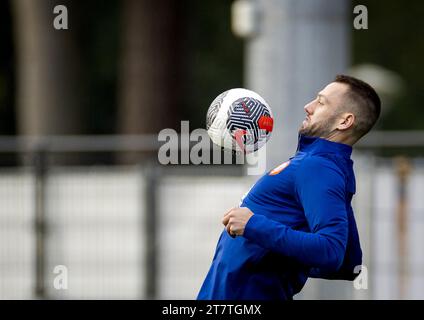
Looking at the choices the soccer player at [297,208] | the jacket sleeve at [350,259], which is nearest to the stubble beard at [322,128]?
the soccer player at [297,208]

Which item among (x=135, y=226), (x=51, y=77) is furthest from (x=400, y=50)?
(x=135, y=226)

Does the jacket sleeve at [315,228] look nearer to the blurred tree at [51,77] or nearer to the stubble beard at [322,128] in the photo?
the stubble beard at [322,128]

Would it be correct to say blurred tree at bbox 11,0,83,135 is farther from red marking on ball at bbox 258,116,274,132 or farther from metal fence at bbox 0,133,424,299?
red marking on ball at bbox 258,116,274,132

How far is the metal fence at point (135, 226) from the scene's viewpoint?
9.30 meters

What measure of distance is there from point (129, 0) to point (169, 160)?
10.2m

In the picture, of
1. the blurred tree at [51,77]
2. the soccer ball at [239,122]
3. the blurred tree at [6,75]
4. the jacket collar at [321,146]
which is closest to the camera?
the jacket collar at [321,146]

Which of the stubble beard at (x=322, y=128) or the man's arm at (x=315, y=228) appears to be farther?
the stubble beard at (x=322, y=128)

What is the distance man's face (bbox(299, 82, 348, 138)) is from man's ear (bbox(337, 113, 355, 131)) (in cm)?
2

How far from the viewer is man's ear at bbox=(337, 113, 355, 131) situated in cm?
429

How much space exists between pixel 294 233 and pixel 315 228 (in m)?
0.08

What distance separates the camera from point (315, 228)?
13.3 feet

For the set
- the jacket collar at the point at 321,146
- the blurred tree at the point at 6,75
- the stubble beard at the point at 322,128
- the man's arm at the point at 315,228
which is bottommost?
the blurred tree at the point at 6,75

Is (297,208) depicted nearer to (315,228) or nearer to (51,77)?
(315,228)

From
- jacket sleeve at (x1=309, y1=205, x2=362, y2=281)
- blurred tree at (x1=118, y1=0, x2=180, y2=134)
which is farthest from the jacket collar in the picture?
blurred tree at (x1=118, y1=0, x2=180, y2=134)
